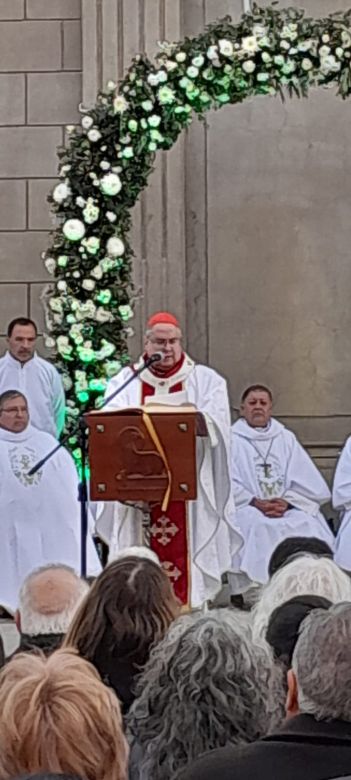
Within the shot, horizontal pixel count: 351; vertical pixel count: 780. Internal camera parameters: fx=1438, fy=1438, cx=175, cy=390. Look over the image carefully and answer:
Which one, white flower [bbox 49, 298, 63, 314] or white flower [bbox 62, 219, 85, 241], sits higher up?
white flower [bbox 62, 219, 85, 241]

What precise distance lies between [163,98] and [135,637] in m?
6.22

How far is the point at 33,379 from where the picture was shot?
9891 millimetres

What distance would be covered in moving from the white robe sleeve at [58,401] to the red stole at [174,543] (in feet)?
7.38

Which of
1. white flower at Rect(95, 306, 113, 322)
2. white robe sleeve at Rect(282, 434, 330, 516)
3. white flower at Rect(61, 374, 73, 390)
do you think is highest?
white flower at Rect(95, 306, 113, 322)

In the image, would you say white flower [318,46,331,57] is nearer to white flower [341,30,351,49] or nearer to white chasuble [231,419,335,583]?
white flower [341,30,351,49]

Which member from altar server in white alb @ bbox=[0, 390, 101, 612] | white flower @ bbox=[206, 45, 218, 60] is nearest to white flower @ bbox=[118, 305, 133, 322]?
altar server in white alb @ bbox=[0, 390, 101, 612]

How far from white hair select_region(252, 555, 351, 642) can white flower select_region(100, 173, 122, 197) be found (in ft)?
17.2

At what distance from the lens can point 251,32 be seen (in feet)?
30.4

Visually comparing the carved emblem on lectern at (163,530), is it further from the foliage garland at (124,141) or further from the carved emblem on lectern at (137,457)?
the foliage garland at (124,141)

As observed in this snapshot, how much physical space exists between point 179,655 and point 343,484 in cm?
692

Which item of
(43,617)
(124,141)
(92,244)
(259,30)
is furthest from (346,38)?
(43,617)

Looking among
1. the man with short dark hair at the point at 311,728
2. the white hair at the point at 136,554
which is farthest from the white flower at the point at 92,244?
the man with short dark hair at the point at 311,728

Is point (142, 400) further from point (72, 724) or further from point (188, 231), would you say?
point (72, 724)

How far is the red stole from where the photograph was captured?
7289 mm
